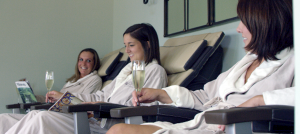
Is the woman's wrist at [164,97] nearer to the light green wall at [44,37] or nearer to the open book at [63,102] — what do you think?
the open book at [63,102]

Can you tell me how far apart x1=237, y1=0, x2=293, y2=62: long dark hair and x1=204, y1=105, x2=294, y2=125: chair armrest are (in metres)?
0.45

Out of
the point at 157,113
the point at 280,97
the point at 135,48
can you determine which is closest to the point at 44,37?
the point at 135,48

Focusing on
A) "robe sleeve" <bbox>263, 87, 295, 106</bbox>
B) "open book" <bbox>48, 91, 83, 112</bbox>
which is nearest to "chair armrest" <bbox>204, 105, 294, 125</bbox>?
"robe sleeve" <bbox>263, 87, 295, 106</bbox>

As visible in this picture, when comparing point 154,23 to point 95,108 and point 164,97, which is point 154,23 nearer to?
point 164,97

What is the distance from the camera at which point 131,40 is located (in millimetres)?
2004

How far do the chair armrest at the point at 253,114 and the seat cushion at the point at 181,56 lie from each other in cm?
101

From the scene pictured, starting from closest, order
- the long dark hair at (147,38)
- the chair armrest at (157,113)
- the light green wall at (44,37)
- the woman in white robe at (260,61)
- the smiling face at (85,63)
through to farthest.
→ the woman in white robe at (260,61)
the chair armrest at (157,113)
the long dark hair at (147,38)
the smiling face at (85,63)
the light green wall at (44,37)

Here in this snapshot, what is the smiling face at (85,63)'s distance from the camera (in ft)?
9.74

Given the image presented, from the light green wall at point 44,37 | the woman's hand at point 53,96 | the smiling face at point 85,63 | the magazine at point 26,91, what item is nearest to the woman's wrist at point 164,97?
the woman's hand at point 53,96

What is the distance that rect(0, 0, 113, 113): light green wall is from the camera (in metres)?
3.14

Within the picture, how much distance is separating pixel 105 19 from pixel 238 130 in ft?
10.9
